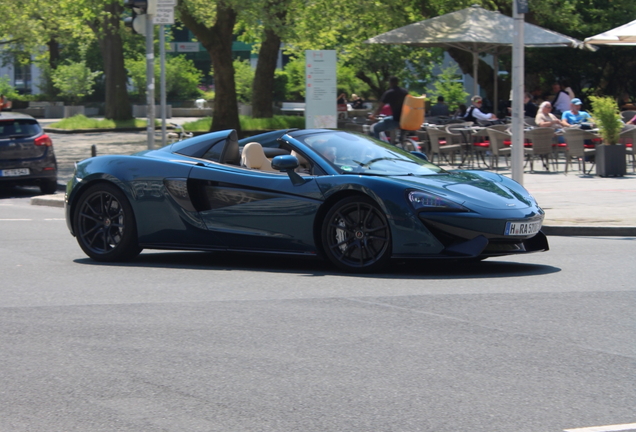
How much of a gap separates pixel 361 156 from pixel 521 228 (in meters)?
1.56

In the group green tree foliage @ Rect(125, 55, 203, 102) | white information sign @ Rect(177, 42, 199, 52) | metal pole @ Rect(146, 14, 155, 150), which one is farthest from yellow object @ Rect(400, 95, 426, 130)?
white information sign @ Rect(177, 42, 199, 52)

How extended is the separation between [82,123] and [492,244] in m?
29.7

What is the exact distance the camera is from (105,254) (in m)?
9.51

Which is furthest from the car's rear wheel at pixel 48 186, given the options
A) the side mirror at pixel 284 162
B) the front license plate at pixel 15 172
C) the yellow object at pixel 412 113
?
the side mirror at pixel 284 162

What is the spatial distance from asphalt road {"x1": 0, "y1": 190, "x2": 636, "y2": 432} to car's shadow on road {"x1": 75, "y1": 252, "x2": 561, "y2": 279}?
0.04 meters

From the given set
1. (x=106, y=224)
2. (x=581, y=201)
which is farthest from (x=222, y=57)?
(x=106, y=224)

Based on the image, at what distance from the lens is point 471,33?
69.2 feet

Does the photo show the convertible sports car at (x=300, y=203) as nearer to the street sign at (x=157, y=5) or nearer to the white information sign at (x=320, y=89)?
the street sign at (x=157, y=5)

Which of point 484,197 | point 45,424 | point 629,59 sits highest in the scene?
point 629,59

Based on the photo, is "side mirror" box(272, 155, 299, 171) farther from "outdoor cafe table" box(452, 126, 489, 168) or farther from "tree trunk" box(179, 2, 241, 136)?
"tree trunk" box(179, 2, 241, 136)

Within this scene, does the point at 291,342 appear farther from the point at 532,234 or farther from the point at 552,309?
the point at 532,234

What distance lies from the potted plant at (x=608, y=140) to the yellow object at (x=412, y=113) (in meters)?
3.08

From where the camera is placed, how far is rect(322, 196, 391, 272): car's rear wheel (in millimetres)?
8141

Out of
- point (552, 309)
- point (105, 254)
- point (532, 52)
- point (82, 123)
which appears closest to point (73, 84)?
point (82, 123)
